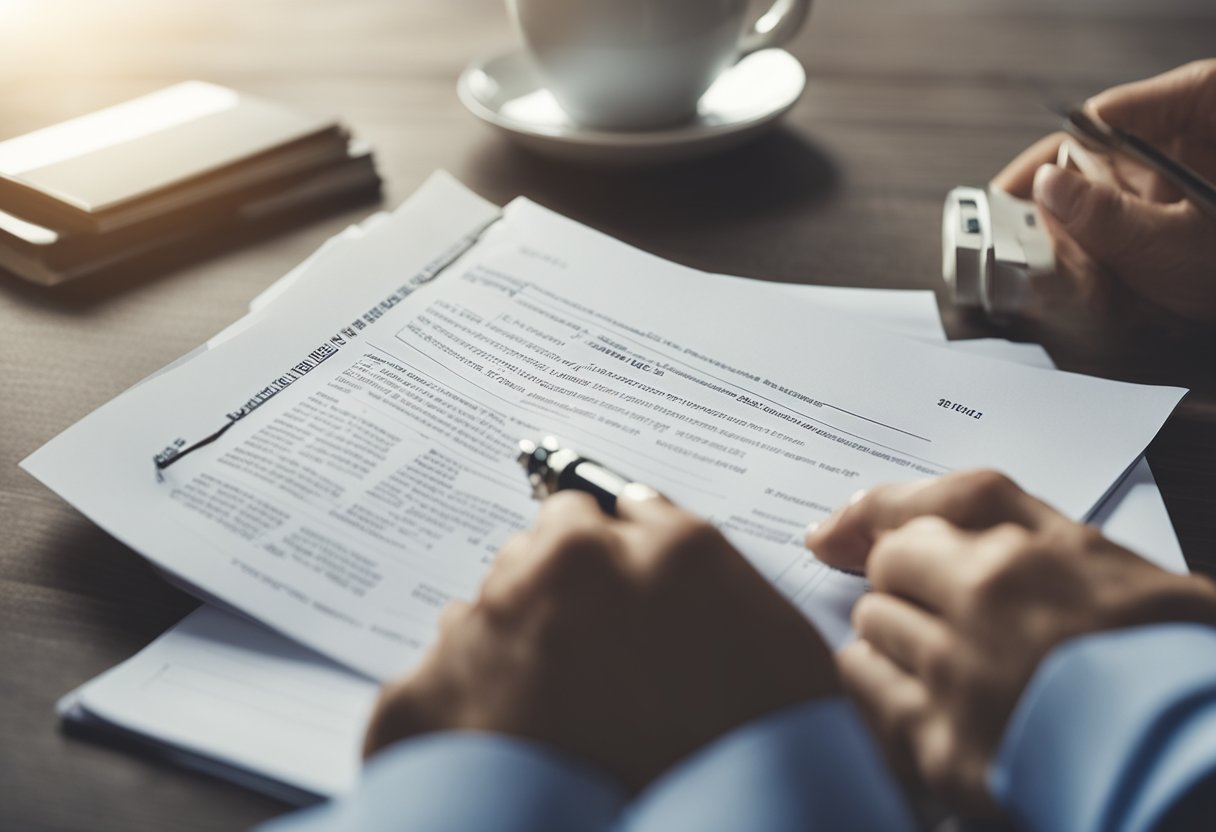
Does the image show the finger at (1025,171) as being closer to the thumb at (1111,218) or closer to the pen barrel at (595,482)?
the thumb at (1111,218)

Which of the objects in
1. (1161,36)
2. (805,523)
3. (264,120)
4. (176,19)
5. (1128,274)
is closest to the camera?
(805,523)

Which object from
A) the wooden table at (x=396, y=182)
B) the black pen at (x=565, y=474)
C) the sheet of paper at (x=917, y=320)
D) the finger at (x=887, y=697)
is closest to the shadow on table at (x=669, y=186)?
the wooden table at (x=396, y=182)

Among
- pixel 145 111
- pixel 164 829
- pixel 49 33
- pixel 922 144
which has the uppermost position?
pixel 49 33

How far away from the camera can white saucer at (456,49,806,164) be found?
71 centimetres

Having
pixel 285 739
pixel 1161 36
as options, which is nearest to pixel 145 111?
pixel 285 739

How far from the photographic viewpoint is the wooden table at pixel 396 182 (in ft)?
1.24

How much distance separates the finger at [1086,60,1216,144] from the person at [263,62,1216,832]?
0.45 metres

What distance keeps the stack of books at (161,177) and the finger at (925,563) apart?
0.52m

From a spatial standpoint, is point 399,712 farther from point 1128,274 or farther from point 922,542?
point 1128,274

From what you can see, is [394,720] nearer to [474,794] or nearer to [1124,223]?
[474,794]

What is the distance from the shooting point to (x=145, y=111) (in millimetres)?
754

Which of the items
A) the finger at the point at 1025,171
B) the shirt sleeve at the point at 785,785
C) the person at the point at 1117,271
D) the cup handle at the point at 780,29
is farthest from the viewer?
the cup handle at the point at 780,29

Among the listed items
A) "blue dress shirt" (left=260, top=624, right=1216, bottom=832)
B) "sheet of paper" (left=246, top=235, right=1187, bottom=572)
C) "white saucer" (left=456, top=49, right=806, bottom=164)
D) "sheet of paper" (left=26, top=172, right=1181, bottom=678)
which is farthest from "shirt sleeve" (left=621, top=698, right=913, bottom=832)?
"white saucer" (left=456, top=49, right=806, bottom=164)

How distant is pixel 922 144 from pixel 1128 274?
25 centimetres
